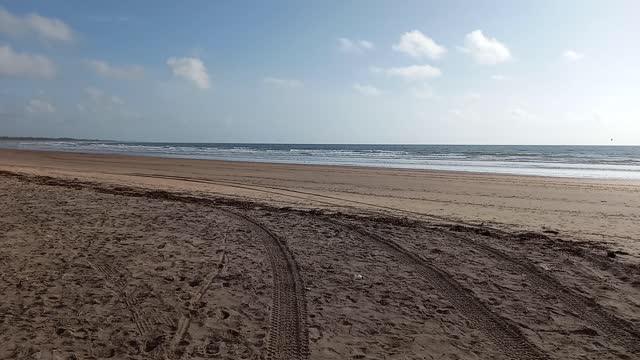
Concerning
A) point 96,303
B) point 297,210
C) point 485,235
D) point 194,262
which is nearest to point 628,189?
point 485,235

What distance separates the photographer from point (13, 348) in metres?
3.71

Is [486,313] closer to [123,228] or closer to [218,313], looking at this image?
[218,313]

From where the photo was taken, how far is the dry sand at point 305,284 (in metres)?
4.07

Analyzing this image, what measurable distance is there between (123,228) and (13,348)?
446 centimetres

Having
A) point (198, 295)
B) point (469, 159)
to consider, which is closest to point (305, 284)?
point (198, 295)

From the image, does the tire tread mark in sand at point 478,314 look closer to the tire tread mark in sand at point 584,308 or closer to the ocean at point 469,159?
the tire tread mark in sand at point 584,308

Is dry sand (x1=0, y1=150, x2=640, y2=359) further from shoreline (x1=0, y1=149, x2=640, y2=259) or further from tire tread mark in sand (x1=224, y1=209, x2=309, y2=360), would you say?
shoreline (x1=0, y1=149, x2=640, y2=259)

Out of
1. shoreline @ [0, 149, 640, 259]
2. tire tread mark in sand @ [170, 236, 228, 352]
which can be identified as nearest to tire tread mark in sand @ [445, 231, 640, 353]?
shoreline @ [0, 149, 640, 259]

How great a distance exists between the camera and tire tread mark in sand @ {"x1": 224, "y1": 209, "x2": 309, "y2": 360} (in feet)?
13.0

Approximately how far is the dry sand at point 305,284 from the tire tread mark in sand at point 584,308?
0.08ft

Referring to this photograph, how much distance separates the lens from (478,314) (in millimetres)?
4809

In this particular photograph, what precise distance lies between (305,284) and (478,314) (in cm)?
208

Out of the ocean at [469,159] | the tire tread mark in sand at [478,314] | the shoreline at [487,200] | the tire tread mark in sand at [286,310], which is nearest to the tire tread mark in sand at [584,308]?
the tire tread mark in sand at [478,314]

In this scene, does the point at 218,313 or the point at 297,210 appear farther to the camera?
the point at 297,210
